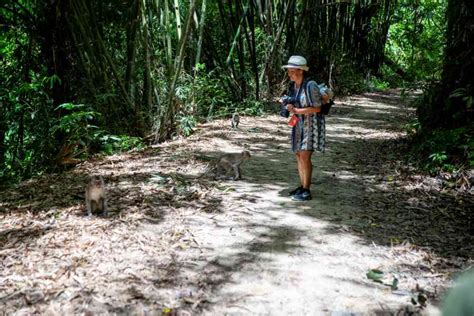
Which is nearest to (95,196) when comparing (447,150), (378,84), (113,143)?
(113,143)

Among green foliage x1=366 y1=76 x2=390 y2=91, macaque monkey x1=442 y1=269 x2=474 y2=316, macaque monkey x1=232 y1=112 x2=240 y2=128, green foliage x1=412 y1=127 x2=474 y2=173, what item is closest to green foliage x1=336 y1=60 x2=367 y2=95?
green foliage x1=366 y1=76 x2=390 y2=91

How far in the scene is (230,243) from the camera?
3252mm

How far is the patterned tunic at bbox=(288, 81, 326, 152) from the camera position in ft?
12.8

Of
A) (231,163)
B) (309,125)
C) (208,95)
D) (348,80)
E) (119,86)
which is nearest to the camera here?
(309,125)

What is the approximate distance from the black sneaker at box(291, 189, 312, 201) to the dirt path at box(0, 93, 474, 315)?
80 millimetres

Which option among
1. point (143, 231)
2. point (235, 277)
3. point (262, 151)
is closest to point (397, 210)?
point (235, 277)

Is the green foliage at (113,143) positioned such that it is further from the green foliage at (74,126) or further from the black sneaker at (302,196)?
the black sneaker at (302,196)

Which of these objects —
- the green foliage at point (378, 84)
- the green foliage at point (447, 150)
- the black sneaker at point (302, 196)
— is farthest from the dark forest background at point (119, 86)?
the green foliage at point (378, 84)

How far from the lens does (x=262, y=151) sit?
6258 millimetres

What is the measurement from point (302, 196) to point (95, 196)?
183 centimetres

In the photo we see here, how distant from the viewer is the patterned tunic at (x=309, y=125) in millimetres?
3900

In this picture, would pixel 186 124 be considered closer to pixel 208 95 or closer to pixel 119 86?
pixel 119 86

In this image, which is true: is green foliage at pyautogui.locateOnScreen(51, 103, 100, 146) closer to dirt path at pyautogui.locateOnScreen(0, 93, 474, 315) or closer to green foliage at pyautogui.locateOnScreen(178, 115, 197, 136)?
dirt path at pyautogui.locateOnScreen(0, 93, 474, 315)

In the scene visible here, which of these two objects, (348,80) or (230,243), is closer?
(230,243)
